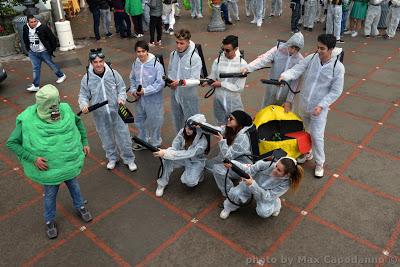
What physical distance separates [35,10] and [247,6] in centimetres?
792

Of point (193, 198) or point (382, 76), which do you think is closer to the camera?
point (193, 198)

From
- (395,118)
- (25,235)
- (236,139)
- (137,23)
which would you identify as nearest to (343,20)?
(395,118)

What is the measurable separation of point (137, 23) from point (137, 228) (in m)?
8.66

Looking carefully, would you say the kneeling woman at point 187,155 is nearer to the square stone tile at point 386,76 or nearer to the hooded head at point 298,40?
the hooded head at point 298,40

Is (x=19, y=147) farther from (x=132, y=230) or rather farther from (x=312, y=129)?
(x=312, y=129)

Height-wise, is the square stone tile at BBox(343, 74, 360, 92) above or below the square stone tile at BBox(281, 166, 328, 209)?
above

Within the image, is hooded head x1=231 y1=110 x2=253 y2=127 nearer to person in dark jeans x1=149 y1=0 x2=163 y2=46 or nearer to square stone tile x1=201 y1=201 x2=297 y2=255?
square stone tile x1=201 y1=201 x2=297 y2=255

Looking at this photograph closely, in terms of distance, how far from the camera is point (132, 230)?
4.10m

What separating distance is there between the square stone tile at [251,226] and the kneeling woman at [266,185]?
10 centimetres

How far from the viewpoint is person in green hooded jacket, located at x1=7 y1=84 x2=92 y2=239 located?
346cm

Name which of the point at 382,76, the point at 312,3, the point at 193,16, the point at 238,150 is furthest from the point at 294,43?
the point at 193,16

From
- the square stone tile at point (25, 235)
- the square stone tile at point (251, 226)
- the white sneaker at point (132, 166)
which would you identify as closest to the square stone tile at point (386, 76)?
the square stone tile at point (251, 226)

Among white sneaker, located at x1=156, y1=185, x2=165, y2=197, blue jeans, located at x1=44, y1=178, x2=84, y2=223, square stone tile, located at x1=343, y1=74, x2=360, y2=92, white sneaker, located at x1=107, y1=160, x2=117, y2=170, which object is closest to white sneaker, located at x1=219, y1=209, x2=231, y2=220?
white sneaker, located at x1=156, y1=185, x2=165, y2=197

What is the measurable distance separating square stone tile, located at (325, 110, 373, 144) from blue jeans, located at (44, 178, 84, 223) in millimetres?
4190
